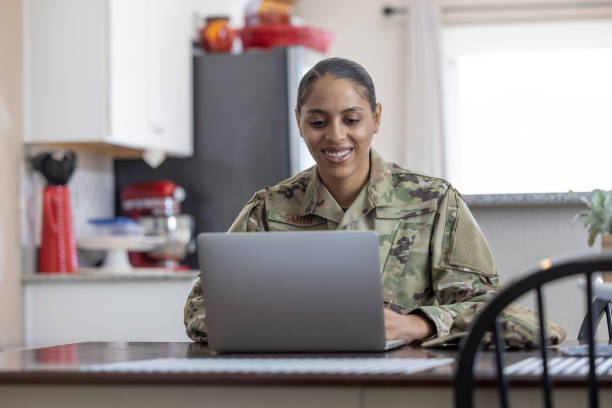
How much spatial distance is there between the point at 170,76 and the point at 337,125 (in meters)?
1.77

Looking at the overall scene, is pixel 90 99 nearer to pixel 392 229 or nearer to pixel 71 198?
pixel 71 198

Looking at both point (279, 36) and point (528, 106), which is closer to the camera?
point (279, 36)

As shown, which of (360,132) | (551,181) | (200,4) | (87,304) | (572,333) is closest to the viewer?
(360,132)

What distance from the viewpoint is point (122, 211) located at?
3451mm

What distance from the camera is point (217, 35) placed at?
3525mm

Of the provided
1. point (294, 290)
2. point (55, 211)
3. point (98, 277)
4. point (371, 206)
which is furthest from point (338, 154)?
point (55, 211)

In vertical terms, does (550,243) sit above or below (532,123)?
below

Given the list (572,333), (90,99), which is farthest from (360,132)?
(90,99)

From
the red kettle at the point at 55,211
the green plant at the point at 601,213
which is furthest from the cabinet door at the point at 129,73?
the green plant at the point at 601,213

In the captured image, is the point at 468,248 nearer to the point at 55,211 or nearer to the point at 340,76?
the point at 340,76

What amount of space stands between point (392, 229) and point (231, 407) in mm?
690

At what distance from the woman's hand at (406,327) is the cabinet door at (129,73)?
163cm

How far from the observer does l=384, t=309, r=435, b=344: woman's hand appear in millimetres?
1401

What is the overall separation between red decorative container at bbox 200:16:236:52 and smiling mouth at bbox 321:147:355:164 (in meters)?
1.97
